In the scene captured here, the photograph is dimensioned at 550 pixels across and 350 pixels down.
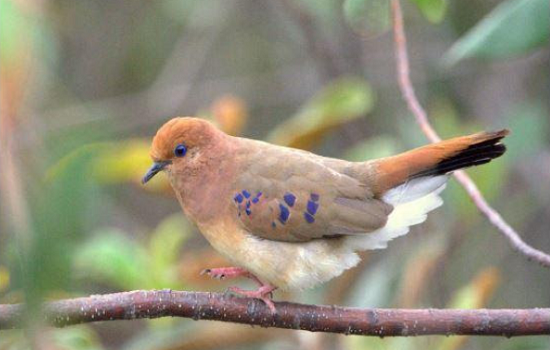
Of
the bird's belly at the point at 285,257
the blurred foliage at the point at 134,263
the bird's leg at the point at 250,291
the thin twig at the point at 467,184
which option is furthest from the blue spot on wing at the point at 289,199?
the blurred foliage at the point at 134,263

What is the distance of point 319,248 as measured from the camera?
10.4 feet

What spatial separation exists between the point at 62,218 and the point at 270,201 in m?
1.98

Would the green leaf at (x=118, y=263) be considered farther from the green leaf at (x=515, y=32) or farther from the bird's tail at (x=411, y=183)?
the green leaf at (x=515, y=32)

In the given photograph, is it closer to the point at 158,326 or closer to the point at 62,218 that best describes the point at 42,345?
the point at 62,218

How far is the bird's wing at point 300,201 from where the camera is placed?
124 inches

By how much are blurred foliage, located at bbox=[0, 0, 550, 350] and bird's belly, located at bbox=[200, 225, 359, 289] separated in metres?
0.53

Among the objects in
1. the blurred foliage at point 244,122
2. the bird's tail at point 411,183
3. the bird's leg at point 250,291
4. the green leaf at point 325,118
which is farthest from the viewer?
the green leaf at point 325,118

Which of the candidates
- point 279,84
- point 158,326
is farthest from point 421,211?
point 279,84

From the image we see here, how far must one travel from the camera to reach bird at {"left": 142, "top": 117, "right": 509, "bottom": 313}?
123 inches

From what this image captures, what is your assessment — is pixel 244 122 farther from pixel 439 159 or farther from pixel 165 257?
pixel 439 159

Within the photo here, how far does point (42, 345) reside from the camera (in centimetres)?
125

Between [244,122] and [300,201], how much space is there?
264 centimetres

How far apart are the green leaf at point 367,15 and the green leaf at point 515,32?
2.18ft

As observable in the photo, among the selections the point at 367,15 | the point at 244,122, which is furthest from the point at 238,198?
the point at 244,122
